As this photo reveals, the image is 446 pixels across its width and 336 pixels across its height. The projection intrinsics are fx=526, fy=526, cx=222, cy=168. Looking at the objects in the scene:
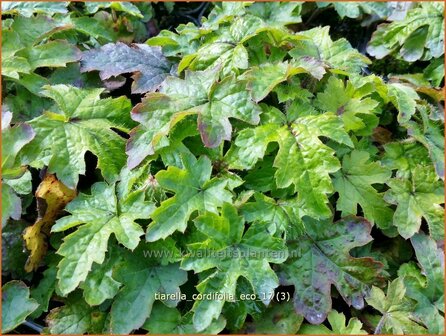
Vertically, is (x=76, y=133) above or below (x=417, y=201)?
above

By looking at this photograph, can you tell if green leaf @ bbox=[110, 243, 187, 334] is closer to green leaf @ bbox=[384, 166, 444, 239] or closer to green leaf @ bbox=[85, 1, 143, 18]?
green leaf @ bbox=[384, 166, 444, 239]

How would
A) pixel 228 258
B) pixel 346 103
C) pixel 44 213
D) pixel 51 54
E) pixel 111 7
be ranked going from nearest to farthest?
pixel 228 258, pixel 44 213, pixel 346 103, pixel 51 54, pixel 111 7

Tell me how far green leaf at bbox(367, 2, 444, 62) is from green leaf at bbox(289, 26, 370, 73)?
0.35 meters

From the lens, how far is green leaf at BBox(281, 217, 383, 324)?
5.25ft

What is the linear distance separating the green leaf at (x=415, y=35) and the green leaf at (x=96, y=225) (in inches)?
50.3

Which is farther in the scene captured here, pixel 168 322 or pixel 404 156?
pixel 404 156

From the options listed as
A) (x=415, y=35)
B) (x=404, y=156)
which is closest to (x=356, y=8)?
(x=415, y=35)

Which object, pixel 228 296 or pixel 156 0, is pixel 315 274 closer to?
pixel 228 296

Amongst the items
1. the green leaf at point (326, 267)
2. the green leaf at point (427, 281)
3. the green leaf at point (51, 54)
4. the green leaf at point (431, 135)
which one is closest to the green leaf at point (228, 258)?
the green leaf at point (326, 267)

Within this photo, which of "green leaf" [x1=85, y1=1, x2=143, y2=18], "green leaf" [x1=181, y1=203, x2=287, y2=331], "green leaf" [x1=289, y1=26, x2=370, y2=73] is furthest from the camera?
"green leaf" [x1=85, y1=1, x2=143, y2=18]

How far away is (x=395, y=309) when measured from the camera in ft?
5.18

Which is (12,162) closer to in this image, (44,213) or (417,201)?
(44,213)

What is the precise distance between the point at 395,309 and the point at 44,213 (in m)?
1.13

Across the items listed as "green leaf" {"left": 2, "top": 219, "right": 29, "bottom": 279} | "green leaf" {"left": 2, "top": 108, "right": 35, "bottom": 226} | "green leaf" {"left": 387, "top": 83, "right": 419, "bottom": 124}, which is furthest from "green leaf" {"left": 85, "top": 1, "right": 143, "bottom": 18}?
"green leaf" {"left": 387, "top": 83, "right": 419, "bottom": 124}
